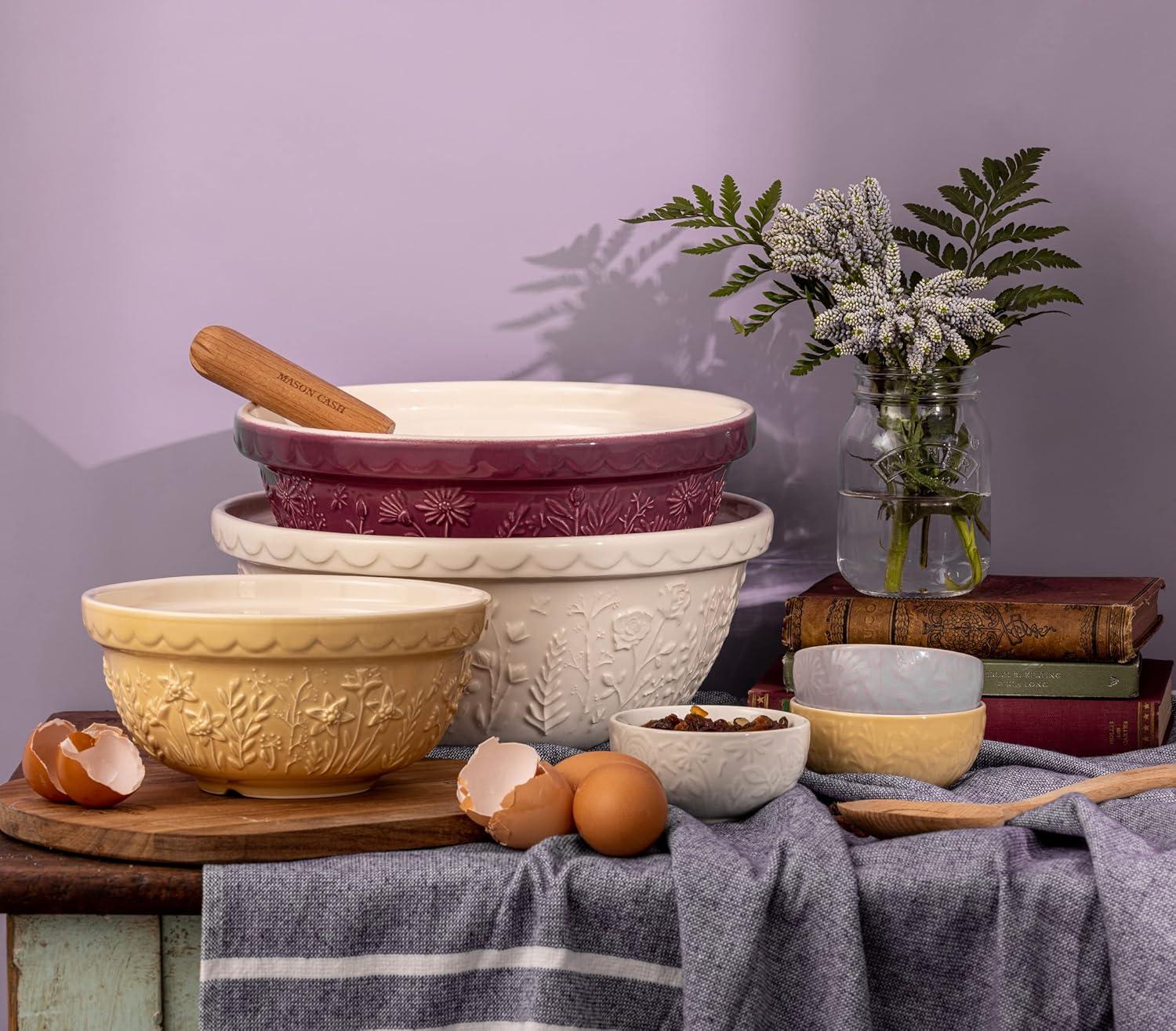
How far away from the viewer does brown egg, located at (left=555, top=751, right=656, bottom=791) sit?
0.76 metres

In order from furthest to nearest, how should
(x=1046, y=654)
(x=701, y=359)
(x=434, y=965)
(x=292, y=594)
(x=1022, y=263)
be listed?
1. (x=701, y=359)
2. (x=1022, y=263)
3. (x=1046, y=654)
4. (x=292, y=594)
5. (x=434, y=965)

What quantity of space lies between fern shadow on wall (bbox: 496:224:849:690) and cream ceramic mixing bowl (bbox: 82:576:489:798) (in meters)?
0.47

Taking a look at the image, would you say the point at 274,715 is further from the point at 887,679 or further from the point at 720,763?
the point at 887,679

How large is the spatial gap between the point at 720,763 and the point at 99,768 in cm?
35

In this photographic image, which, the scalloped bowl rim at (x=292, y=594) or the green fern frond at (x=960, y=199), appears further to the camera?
the green fern frond at (x=960, y=199)

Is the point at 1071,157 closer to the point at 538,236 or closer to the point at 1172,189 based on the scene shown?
the point at 1172,189

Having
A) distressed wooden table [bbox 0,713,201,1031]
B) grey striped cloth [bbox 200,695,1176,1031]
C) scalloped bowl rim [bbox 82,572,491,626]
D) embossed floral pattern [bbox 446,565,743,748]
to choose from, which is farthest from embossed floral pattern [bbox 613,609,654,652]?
distressed wooden table [bbox 0,713,201,1031]

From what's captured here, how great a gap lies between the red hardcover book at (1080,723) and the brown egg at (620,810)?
0.24m

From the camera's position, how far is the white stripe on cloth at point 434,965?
70cm

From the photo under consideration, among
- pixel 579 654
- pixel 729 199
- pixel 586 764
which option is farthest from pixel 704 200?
pixel 586 764

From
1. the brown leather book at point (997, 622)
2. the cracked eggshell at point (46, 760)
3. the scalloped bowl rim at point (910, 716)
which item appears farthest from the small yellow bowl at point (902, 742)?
the cracked eggshell at point (46, 760)

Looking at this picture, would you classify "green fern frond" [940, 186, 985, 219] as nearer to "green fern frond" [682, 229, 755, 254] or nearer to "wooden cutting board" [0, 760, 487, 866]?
"green fern frond" [682, 229, 755, 254]

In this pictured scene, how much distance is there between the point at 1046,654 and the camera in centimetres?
96

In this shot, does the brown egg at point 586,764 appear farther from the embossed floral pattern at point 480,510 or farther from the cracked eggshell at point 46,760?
the cracked eggshell at point 46,760
